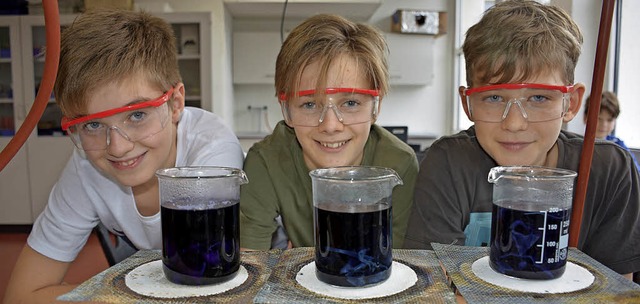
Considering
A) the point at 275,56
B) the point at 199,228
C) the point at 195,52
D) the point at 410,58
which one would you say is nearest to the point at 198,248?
the point at 199,228

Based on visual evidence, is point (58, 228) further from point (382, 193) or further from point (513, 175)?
point (513, 175)

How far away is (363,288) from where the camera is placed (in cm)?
65

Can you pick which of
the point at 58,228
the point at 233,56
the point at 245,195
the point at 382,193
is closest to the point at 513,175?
the point at 382,193

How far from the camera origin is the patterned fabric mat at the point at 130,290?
62 cm

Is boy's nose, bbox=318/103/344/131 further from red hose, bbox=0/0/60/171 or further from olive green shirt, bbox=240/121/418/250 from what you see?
red hose, bbox=0/0/60/171

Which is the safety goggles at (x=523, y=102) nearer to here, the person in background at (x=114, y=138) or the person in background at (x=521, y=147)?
the person in background at (x=521, y=147)

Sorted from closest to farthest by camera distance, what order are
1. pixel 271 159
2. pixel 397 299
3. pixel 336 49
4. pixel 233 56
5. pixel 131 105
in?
1. pixel 397 299
2. pixel 131 105
3. pixel 336 49
4. pixel 271 159
5. pixel 233 56

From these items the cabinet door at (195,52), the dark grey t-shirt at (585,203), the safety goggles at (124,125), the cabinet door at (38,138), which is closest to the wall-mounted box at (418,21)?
the cabinet door at (195,52)

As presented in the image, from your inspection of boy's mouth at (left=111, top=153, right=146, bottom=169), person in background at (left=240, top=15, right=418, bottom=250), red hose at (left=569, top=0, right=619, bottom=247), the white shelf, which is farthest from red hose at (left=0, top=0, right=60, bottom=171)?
the white shelf

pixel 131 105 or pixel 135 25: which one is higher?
pixel 135 25

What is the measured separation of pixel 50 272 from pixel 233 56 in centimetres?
426

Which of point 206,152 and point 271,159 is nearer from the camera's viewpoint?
point 206,152

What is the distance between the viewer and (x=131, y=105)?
1076 mm

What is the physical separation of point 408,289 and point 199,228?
0.30m
